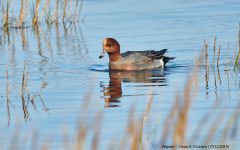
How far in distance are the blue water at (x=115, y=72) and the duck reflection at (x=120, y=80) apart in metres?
0.02

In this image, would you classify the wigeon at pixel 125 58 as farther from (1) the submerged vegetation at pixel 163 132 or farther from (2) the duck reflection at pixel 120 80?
(1) the submerged vegetation at pixel 163 132

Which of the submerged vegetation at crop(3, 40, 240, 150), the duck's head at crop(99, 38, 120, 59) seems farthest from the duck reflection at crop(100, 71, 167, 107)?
the submerged vegetation at crop(3, 40, 240, 150)

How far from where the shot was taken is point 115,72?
8.88 metres

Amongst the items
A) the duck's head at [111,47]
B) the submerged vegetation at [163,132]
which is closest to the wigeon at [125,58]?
the duck's head at [111,47]

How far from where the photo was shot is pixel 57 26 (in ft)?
47.8

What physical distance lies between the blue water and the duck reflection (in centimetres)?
2

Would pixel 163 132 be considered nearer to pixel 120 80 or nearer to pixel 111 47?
pixel 120 80

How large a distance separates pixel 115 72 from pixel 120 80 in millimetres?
1102

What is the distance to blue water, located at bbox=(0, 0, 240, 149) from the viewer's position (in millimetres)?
4926

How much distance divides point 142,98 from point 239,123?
1851mm

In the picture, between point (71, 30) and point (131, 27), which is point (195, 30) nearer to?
point (131, 27)

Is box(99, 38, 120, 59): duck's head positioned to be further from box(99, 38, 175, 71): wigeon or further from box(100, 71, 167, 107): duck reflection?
box(100, 71, 167, 107): duck reflection

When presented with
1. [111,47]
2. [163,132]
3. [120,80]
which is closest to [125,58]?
[111,47]

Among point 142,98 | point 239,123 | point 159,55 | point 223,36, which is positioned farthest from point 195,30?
point 239,123
